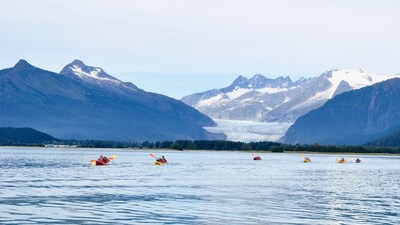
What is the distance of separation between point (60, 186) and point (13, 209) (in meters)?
23.4

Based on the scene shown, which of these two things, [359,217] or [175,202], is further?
[175,202]

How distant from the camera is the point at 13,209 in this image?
5938 cm

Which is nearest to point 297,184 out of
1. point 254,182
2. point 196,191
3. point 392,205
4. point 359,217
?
point 254,182

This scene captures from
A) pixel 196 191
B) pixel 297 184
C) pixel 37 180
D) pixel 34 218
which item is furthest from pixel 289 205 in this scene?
pixel 37 180

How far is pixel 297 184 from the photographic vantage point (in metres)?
94.9

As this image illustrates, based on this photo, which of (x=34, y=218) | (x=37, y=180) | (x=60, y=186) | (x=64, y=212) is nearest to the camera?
(x=34, y=218)

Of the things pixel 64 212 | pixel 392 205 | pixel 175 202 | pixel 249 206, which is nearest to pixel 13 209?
pixel 64 212

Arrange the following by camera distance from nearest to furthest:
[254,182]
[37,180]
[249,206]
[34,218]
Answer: [34,218] → [249,206] → [37,180] → [254,182]

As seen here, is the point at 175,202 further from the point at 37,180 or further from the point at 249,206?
the point at 37,180

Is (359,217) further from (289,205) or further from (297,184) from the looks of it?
(297,184)

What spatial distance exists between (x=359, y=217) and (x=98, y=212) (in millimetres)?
19179

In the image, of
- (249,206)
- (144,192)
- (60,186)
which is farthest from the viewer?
(60,186)

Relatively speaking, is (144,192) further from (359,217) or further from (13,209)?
(359,217)

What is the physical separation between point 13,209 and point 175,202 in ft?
46.9
